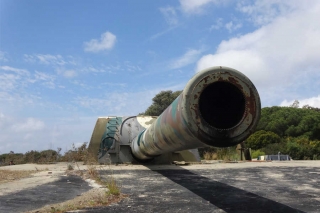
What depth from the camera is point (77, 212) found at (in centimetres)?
441

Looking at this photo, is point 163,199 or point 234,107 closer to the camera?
point 234,107

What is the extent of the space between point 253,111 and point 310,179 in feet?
14.6

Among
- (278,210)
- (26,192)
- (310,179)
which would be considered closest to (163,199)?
(278,210)

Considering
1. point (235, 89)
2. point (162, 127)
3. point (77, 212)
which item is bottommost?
point (77, 212)

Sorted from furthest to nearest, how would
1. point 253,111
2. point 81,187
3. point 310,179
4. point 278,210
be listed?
point 310,179
point 81,187
point 278,210
point 253,111

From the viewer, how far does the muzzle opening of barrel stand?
366 centimetres

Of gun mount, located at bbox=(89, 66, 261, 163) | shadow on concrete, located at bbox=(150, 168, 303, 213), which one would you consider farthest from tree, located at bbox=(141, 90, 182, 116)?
gun mount, located at bbox=(89, 66, 261, 163)

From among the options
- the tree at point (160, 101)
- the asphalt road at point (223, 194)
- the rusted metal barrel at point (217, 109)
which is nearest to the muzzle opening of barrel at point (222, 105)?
the rusted metal barrel at point (217, 109)

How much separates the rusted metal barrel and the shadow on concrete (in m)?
1.24

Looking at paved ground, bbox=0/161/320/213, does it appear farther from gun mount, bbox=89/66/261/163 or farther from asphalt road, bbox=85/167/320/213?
gun mount, bbox=89/66/261/163

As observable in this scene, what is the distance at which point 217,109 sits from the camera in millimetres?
3791

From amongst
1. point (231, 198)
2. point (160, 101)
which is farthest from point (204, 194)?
point (160, 101)

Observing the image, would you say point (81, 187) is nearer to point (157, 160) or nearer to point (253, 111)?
point (253, 111)

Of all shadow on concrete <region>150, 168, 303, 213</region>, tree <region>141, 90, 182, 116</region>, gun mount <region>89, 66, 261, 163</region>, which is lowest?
shadow on concrete <region>150, 168, 303, 213</region>
